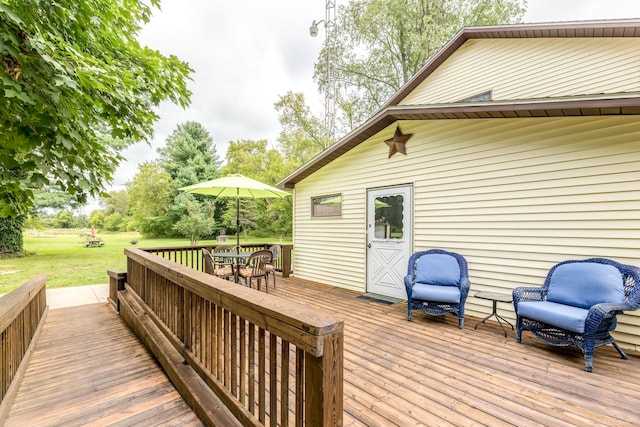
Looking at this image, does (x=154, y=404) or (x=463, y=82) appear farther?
(x=463, y=82)

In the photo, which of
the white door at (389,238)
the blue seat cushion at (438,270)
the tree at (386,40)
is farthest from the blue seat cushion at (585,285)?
the tree at (386,40)

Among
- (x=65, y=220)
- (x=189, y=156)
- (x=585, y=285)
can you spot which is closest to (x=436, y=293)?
(x=585, y=285)

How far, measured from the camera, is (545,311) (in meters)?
2.99

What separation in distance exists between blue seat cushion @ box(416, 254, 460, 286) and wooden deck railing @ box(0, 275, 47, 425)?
176 inches

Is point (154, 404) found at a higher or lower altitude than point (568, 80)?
lower

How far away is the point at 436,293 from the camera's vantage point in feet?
12.6

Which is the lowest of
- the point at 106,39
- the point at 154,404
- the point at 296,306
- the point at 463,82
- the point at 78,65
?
the point at 154,404

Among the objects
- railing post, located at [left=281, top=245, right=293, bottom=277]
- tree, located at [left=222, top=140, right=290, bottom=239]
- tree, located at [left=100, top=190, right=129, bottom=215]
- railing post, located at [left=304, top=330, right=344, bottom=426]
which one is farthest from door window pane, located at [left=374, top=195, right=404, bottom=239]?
tree, located at [left=100, top=190, right=129, bottom=215]

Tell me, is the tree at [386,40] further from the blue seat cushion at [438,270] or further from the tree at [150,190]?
the tree at [150,190]

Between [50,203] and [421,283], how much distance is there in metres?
15.4

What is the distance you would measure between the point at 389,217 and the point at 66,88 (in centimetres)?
474

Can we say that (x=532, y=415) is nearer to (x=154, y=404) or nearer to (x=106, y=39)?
(x=154, y=404)

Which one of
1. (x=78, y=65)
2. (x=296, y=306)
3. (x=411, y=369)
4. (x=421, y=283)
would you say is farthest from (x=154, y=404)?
(x=421, y=283)

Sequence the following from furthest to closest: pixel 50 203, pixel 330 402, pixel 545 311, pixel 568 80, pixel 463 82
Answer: pixel 50 203, pixel 463 82, pixel 568 80, pixel 545 311, pixel 330 402
